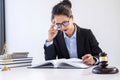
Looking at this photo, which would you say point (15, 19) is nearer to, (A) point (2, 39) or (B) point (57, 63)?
(A) point (2, 39)

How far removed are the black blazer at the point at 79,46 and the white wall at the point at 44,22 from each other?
0.66 metres

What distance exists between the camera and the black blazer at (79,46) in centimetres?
206

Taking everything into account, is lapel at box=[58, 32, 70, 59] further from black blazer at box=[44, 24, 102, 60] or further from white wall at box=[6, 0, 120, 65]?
white wall at box=[6, 0, 120, 65]

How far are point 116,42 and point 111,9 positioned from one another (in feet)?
1.23

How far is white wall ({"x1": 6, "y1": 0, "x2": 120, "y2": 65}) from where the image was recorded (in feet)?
8.86

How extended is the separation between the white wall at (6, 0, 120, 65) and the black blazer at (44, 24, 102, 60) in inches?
26.0

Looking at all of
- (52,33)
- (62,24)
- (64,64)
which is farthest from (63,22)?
(64,64)

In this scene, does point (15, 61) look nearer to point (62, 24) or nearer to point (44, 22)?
point (62, 24)

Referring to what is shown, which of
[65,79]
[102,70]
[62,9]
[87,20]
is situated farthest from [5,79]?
[87,20]

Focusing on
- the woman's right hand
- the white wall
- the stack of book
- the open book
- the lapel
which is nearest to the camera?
the open book

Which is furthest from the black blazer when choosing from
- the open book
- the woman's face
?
the open book

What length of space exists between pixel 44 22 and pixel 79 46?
927 millimetres

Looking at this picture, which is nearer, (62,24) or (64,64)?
(64,64)

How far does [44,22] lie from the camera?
113 inches
